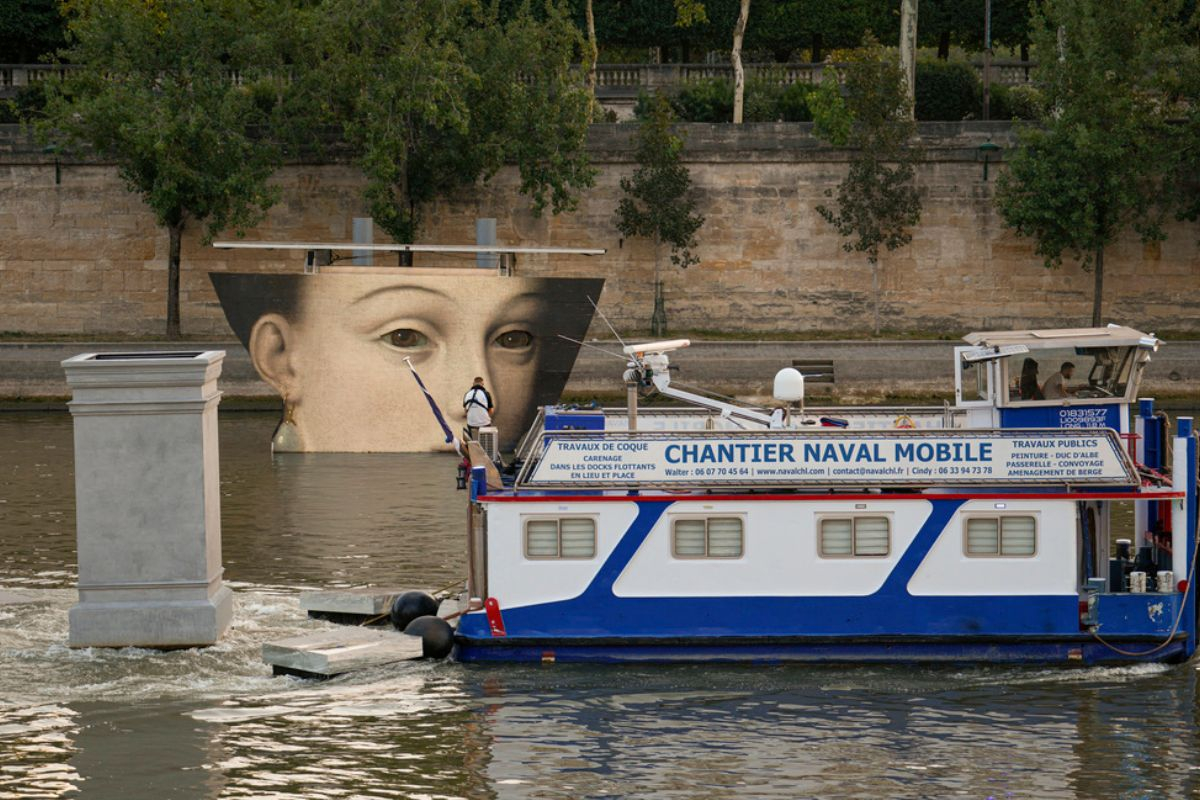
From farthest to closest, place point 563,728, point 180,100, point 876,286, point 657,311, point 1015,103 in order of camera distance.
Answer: point 1015,103
point 876,286
point 657,311
point 180,100
point 563,728

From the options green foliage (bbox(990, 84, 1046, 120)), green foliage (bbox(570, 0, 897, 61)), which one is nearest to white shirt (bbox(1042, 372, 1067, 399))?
green foliage (bbox(990, 84, 1046, 120))

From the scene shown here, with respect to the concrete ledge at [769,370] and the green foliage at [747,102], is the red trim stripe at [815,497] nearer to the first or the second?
the concrete ledge at [769,370]

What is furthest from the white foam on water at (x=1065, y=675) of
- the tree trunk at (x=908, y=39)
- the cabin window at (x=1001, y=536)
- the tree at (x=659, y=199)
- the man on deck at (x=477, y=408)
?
the tree trunk at (x=908, y=39)

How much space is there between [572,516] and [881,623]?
3330 millimetres

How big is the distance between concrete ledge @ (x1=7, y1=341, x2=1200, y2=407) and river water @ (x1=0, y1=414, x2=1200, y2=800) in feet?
79.8

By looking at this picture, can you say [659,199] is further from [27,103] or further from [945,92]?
[27,103]

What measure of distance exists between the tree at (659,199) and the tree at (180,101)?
31.3ft

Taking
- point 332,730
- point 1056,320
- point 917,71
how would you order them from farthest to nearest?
point 917,71 → point 1056,320 → point 332,730

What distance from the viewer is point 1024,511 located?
19.5 meters

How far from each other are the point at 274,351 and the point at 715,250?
18590 mm

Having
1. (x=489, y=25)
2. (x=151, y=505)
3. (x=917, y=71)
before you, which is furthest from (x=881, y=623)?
(x=917, y=71)

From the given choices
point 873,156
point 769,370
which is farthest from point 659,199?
point 769,370

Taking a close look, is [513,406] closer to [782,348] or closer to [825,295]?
[782,348]

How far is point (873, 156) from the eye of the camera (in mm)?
50594
